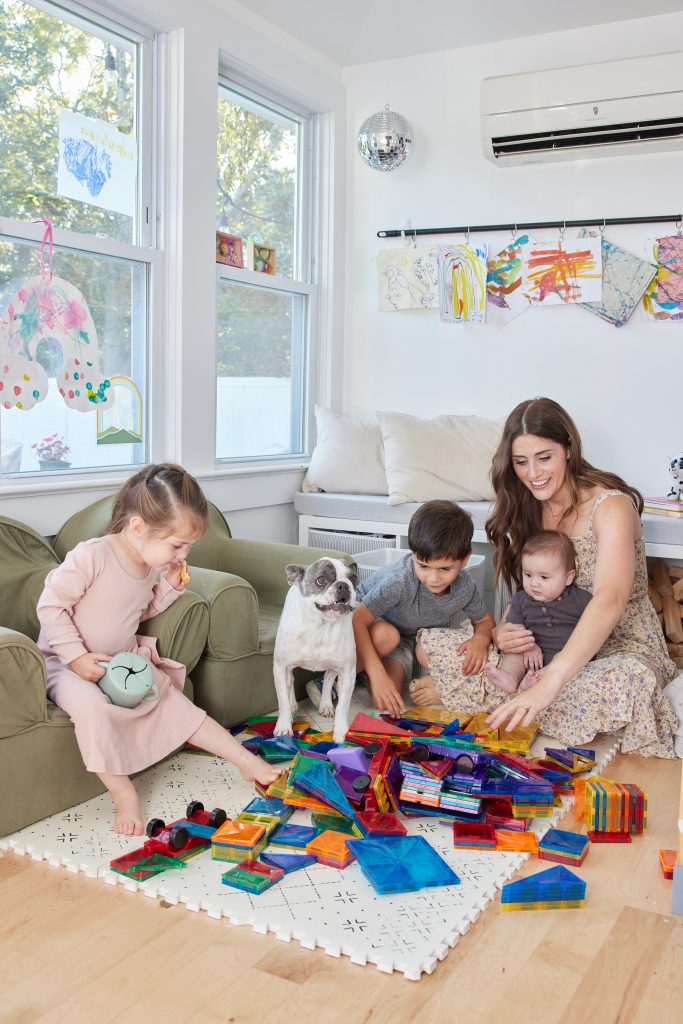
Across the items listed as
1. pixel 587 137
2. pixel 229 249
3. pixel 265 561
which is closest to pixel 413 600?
pixel 265 561

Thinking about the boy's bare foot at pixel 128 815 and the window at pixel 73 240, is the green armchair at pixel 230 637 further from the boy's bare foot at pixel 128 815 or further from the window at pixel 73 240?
the boy's bare foot at pixel 128 815

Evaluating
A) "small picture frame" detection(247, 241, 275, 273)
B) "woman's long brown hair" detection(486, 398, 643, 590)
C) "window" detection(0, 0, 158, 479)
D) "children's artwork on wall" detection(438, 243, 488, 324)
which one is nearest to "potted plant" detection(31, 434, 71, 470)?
"window" detection(0, 0, 158, 479)

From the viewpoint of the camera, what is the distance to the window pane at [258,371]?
12.4 feet

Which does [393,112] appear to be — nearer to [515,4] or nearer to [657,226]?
[515,4]

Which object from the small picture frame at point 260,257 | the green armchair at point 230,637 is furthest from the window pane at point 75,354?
the small picture frame at point 260,257

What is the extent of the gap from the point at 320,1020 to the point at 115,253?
2.47 meters

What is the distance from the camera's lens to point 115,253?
312cm

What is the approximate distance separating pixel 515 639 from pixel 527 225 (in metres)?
1.97

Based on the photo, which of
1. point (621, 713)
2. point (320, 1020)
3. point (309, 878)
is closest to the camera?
point (320, 1020)

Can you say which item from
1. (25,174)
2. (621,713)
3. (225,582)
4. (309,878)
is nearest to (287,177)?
(25,174)

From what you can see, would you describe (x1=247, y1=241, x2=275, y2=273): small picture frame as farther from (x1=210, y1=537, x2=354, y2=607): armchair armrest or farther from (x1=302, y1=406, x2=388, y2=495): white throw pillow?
(x1=210, y1=537, x2=354, y2=607): armchair armrest

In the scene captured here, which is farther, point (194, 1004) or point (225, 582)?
point (225, 582)

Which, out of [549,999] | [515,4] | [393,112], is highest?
[515,4]

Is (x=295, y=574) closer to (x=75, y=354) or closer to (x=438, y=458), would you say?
(x=75, y=354)
